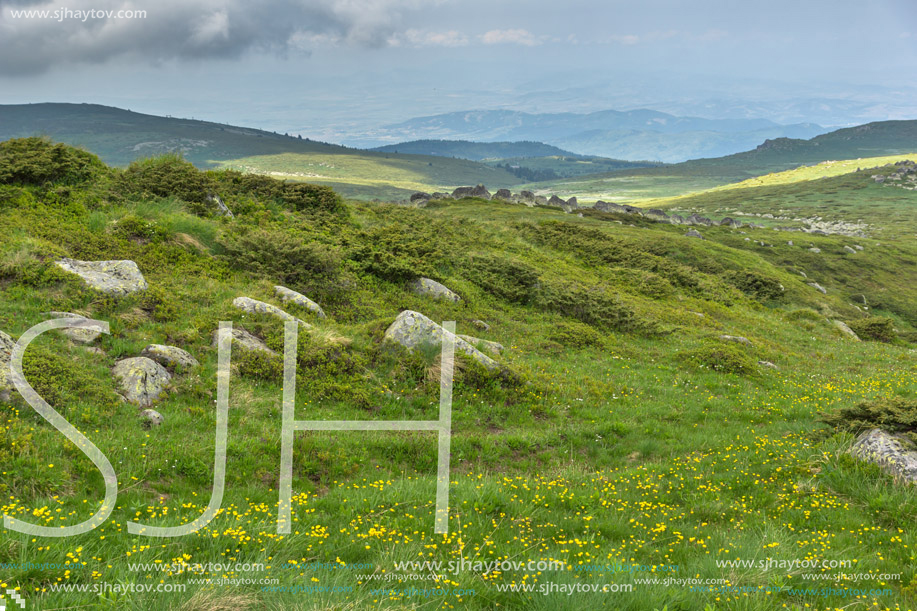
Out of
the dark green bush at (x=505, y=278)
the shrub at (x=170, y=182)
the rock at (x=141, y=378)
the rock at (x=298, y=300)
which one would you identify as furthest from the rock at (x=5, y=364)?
the dark green bush at (x=505, y=278)

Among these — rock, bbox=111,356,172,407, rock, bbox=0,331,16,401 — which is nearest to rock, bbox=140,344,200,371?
rock, bbox=111,356,172,407

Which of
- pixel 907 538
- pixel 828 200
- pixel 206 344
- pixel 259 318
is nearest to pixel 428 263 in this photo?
pixel 259 318

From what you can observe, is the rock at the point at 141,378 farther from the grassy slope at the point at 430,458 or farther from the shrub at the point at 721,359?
the shrub at the point at 721,359

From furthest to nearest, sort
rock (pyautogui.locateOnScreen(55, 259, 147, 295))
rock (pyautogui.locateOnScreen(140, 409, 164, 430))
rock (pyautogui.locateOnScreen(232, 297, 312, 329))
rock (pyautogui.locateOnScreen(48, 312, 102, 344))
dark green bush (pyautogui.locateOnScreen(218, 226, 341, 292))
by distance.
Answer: dark green bush (pyautogui.locateOnScreen(218, 226, 341, 292))
rock (pyautogui.locateOnScreen(232, 297, 312, 329))
rock (pyautogui.locateOnScreen(55, 259, 147, 295))
rock (pyautogui.locateOnScreen(48, 312, 102, 344))
rock (pyautogui.locateOnScreen(140, 409, 164, 430))

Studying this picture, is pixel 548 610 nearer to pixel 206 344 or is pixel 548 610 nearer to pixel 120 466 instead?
pixel 120 466

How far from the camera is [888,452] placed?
873cm

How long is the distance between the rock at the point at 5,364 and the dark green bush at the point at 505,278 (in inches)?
707

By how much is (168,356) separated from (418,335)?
6.38 meters

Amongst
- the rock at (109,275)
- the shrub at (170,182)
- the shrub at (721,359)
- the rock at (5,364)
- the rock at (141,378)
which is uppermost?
the shrub at (170,182)

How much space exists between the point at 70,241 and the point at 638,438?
1792cm

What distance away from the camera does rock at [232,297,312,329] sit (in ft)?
45.9

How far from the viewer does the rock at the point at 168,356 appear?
424 inches

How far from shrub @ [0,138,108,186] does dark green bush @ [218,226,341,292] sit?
21.7 feet

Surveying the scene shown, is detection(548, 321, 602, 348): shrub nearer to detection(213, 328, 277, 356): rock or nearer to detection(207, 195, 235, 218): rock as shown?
detection(213, 328, 277, 356): rock
